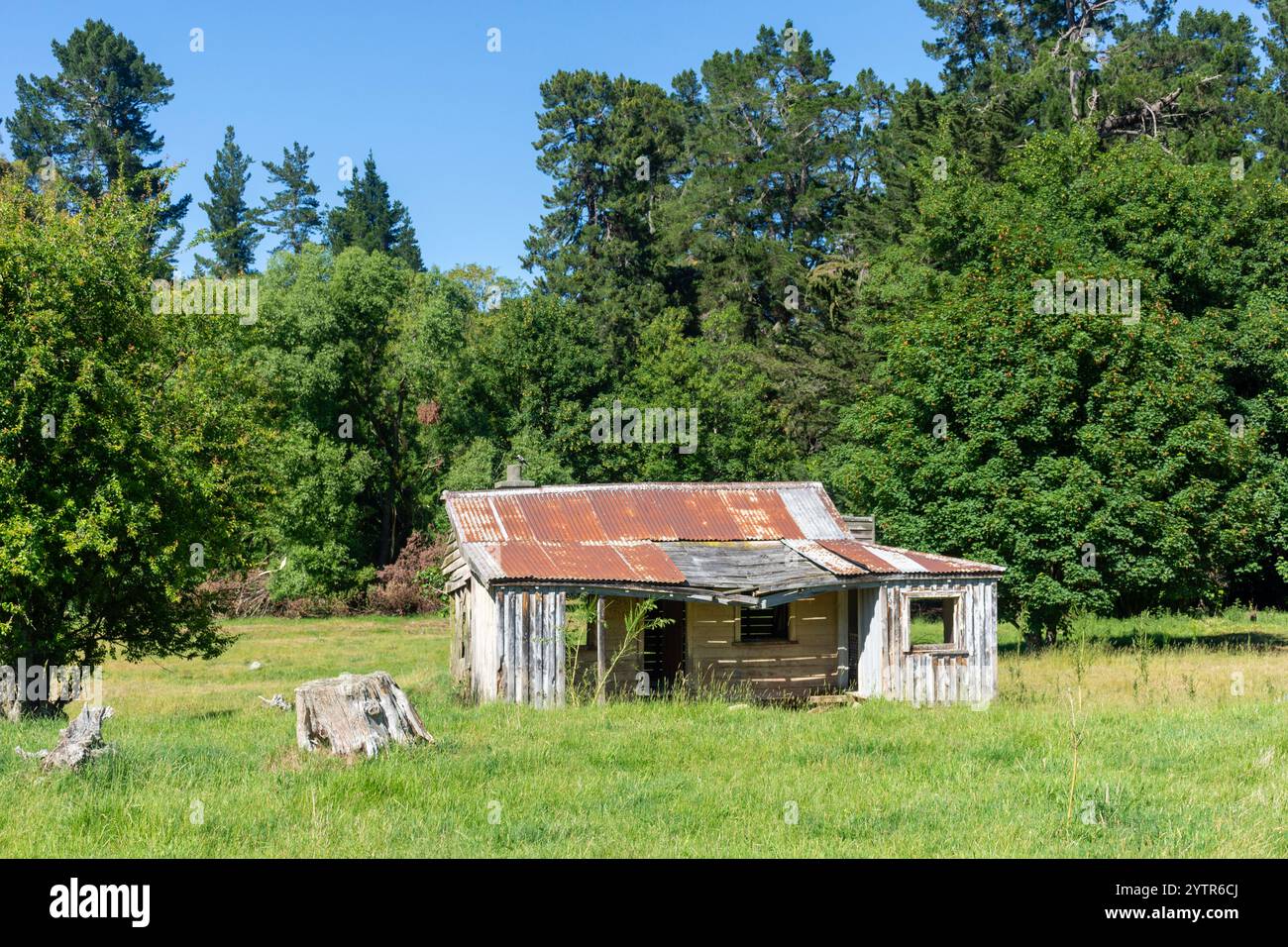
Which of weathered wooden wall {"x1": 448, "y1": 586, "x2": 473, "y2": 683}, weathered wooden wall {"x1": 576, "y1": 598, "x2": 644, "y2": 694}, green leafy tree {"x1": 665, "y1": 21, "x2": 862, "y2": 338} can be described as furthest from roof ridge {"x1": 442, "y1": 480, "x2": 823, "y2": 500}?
green leafy tree {"x1": 665, "y1": 21, "x2": 862, "y2": 338}

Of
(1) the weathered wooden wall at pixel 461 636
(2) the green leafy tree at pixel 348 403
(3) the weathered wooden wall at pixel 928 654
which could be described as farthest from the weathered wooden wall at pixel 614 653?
(2) the green leafy tree at pixel 348 403

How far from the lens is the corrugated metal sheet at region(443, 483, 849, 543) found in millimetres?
23344

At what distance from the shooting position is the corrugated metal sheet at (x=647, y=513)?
23.3 metres

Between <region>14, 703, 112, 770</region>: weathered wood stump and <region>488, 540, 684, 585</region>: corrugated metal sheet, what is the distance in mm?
8687

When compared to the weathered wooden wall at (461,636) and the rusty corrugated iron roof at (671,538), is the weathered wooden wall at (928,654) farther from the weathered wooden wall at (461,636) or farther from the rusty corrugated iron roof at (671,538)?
the weathered wooden wall at (461,636)

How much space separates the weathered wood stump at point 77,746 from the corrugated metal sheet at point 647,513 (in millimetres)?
11156

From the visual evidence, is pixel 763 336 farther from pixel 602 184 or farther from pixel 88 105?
pixel 88 105

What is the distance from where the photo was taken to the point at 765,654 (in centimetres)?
2348

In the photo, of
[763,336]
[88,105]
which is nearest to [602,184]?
[763,336]

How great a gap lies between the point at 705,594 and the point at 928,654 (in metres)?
4.71

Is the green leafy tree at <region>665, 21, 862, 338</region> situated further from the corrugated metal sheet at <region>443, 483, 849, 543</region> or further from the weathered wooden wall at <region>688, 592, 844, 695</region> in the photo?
the weathered wooden wall at <region>688, 592, 844, 695</region>

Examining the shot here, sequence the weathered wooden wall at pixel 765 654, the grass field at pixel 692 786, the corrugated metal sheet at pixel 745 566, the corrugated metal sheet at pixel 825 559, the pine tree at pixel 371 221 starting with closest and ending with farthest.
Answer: the grass field at pixel 692 786
the corrugated metal sheet at pixel 745 566
the corrugated metal sheet at pixel 825 559
the weathered wooden wall at pixel 765 654
the pine tree at pixel 371 221
